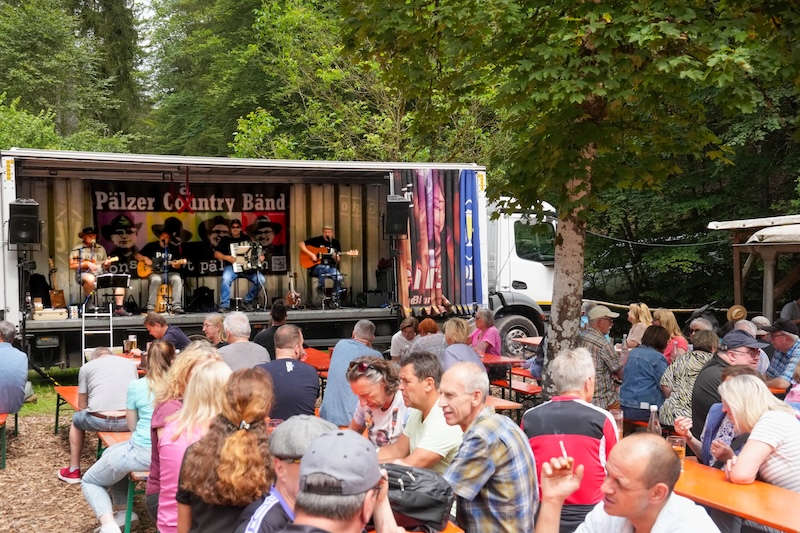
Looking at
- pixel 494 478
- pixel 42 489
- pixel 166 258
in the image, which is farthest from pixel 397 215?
pixel 494 478

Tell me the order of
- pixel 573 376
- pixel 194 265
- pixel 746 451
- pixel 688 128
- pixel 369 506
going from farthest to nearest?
pixel 194 265
pixel 688 128
pixel 746 451
pixel 573 376
pixel 369 506

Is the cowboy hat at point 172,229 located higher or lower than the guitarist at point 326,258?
higher

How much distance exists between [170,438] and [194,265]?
1101 cm

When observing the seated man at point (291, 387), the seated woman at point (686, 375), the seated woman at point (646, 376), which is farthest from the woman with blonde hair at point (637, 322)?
the seated man at point (291, 387)

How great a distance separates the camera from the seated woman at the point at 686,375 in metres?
6.66

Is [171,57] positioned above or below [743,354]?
above

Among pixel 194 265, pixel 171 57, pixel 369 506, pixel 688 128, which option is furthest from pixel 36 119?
pixel 369 506

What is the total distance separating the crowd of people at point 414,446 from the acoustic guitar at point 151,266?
24.9 ft

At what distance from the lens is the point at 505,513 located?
3.30 meters

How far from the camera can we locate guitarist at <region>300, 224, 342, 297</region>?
48.4ft

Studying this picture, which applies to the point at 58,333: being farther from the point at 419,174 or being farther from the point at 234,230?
the point at 419,174

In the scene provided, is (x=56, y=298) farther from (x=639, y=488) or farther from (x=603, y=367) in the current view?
(x=639, y=488)

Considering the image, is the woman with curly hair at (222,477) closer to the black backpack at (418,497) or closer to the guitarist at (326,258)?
the black backpack at (418,497)

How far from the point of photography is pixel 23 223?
10.6 meters
